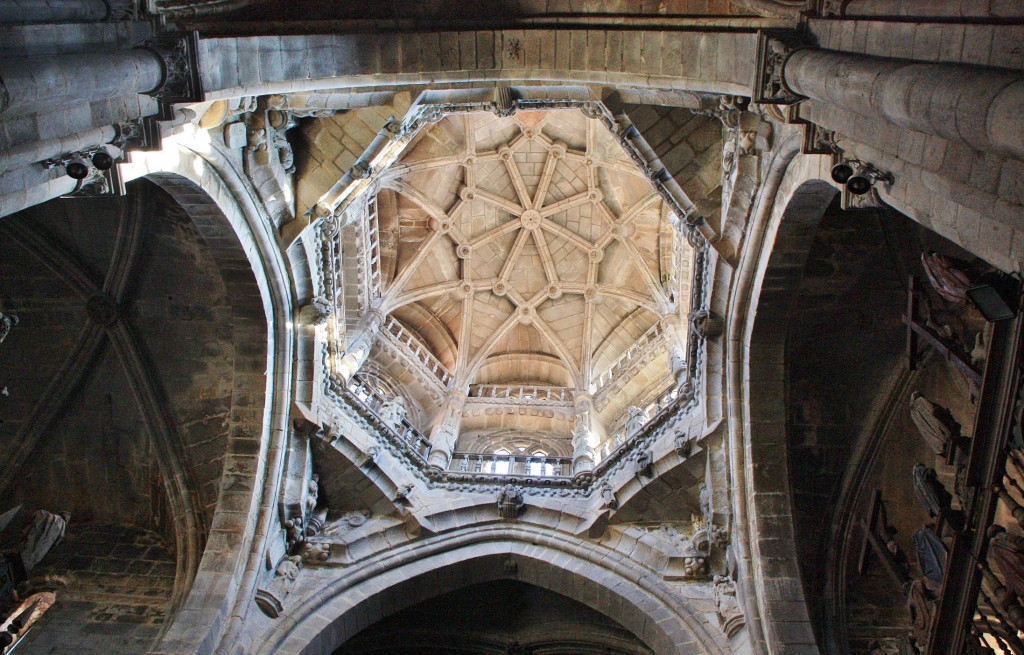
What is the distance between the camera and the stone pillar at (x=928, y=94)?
16.0ft

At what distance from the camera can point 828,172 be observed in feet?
27.2

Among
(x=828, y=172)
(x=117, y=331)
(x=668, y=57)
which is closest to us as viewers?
(x=828, y=172)

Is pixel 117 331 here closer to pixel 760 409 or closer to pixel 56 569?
pixel 56 569

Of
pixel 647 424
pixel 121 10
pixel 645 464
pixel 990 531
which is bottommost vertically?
pixel 990 531

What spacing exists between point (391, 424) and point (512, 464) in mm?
2952

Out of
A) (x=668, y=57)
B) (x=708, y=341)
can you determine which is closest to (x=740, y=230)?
(x=708, y=341)

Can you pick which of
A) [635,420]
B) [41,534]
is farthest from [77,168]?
[635,420]

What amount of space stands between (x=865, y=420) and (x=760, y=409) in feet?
5.75

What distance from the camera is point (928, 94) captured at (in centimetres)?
559

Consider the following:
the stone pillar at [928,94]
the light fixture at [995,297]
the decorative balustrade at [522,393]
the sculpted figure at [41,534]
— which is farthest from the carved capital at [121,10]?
the decorative balustrade at [522,393]

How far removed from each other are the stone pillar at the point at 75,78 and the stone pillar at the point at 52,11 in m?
0.34

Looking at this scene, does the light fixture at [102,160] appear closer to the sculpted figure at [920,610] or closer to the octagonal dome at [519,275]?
A: the sculpted figure at [920,610]

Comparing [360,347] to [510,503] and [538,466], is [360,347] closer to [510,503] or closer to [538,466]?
[538,466]

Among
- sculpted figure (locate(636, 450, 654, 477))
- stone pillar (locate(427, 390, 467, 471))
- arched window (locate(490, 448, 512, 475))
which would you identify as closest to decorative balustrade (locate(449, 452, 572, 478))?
arched window (locate(490, 448, 512, 475))
